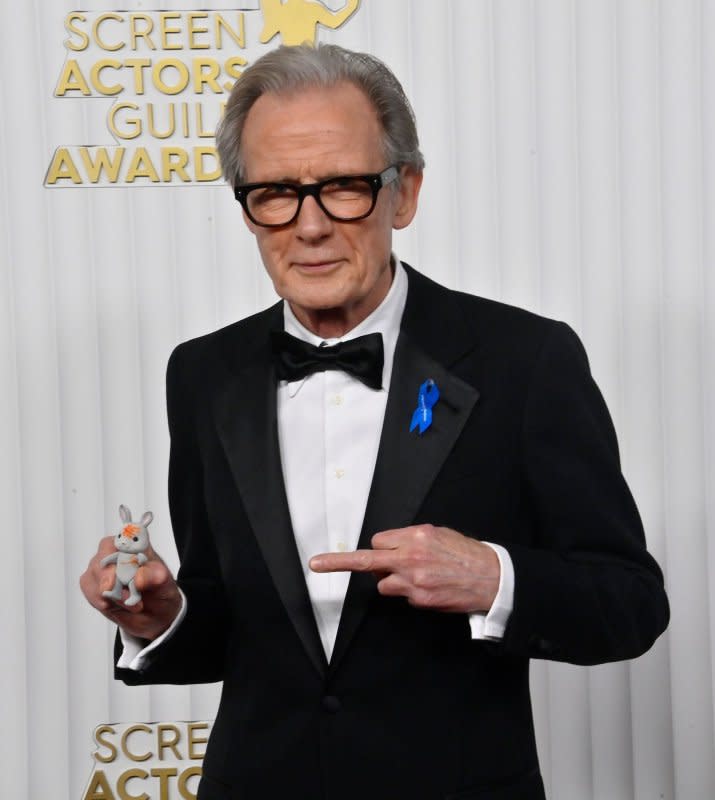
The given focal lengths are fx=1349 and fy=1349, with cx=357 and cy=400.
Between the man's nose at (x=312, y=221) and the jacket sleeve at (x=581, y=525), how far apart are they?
10.4 inches

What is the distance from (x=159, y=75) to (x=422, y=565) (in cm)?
134

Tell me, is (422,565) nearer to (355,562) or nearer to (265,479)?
(355,562)

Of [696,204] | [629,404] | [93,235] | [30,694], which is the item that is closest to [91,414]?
[93,235]

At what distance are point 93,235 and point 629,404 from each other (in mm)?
962

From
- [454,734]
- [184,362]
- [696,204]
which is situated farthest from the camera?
[696,204]

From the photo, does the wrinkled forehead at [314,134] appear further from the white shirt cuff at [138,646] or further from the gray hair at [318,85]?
the white shirt cuff at [138,646]

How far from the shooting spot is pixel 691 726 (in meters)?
2.35

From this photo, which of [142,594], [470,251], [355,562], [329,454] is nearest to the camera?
[355,562]

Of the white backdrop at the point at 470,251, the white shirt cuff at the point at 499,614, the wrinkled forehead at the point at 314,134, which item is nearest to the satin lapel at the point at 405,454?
the white shirt cuff at the point at 499,614

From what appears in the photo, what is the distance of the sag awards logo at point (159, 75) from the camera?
2.30 m

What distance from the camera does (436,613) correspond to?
1418 millimetres

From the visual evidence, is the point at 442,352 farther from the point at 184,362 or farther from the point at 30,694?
the point at 30,694

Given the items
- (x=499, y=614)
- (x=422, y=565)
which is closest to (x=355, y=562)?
(x=422, y=565)

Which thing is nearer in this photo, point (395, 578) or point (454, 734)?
point (395, 578)
